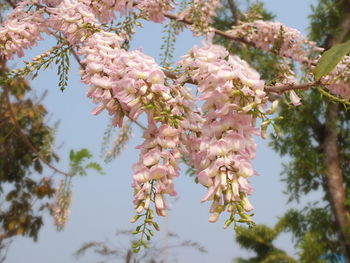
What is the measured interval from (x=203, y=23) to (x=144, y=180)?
5.09 feet

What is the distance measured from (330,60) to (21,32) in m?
0.91

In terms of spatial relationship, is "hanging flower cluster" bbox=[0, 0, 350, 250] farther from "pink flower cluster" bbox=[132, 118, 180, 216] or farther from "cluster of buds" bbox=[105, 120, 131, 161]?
"cluster of buds" bbox=[105, 120, 131, 161]

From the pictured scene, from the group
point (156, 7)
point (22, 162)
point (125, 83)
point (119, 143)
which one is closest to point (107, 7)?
point (156, 7)

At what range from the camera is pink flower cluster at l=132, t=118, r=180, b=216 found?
0.75 meters

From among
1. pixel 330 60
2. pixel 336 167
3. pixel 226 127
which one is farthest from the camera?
pixel 336 167

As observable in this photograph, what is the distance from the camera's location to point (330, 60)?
33.6 inches

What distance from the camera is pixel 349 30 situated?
4926 mm

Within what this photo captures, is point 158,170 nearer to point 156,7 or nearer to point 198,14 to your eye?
point 156,7

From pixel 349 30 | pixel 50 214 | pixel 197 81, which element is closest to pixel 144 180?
pixel 197 81

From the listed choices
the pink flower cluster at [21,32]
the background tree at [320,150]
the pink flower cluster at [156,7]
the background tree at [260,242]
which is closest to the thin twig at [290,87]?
the pink flower cluster at [21,32]

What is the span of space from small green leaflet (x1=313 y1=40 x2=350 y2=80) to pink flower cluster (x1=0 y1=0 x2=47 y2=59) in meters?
0.87

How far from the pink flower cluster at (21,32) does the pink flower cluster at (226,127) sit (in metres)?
0.72

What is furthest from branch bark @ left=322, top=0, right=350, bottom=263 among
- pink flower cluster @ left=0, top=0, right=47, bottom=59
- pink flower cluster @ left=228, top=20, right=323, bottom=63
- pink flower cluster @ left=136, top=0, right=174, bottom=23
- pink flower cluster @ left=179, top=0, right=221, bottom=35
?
pink flower cluster @ left=0, top=0, right=47, bottom=59

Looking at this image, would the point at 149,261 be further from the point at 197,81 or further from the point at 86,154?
the point at 197,81
